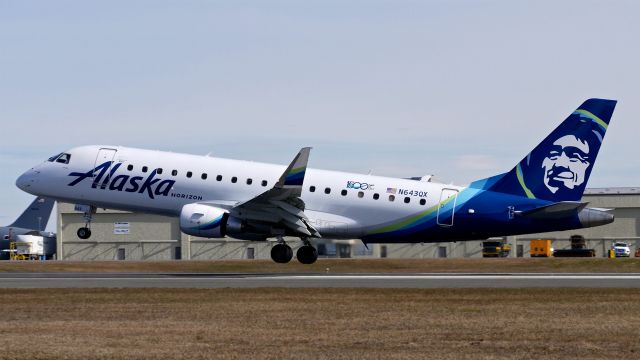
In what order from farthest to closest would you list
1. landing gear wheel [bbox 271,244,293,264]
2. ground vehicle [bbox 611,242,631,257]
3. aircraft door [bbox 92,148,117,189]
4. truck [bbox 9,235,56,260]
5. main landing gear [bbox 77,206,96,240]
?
truck [bbox 9,235,56,260] → ground vehicle [bbox 611,242,631,257] → main landing gear [bbox 77,206,96,240] → aircraft door [bbox 92,148,117,189] → landing gear wheel [bbox 271,244,293,264]

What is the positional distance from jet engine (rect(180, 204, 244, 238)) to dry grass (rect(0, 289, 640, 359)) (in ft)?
43.1

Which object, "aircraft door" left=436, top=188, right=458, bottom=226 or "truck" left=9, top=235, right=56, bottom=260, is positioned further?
"truck" left=9, top=235, right=56, bottom=260

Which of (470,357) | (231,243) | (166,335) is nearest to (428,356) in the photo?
(470,357)

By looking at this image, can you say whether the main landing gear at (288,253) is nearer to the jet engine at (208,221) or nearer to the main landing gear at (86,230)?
the jet engine at (208,221)

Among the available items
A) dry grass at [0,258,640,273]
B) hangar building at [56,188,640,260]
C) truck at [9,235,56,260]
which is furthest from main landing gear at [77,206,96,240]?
truck at [9,235,56,260]

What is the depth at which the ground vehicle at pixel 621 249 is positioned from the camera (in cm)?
10619

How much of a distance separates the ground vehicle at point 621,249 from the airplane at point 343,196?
57280 mm

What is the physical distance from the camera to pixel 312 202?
53.0m

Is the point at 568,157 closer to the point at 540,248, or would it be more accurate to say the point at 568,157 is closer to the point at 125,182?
the point at 125,182

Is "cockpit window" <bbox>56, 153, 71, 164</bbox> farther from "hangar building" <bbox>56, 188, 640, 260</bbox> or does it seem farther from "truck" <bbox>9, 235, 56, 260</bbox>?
"truck" <bbox>9, 235, 56, 260</bbox>

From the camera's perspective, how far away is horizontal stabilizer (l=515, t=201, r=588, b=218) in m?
49.9

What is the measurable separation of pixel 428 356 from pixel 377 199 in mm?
32781

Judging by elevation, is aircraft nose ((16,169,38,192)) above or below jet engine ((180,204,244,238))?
above

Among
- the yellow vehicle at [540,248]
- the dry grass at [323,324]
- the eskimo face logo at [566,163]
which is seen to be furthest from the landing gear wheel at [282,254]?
the yellow vehicle at [540,248]
